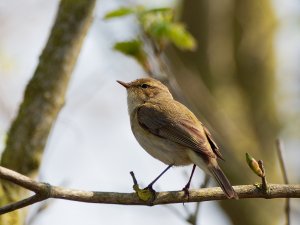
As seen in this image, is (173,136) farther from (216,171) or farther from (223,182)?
(223,182)

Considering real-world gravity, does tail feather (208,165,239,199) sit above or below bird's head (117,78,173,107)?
below

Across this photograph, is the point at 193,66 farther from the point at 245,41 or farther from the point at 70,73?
the point at 70,73

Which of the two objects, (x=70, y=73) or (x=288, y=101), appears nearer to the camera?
(x=70, y=73)

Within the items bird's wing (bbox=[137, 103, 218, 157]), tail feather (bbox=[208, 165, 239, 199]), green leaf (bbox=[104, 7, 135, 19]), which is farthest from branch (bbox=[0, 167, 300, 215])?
green leaf (bbox=[104, 7, 135, 19])

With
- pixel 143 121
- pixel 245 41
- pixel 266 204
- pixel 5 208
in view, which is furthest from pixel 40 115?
pixel 245 41

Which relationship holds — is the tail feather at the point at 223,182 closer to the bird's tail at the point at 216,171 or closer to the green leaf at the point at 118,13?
the bird's tail at the point at 216,171

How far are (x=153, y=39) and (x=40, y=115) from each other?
138cm

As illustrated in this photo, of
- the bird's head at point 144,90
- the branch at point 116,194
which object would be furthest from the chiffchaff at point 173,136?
the branch at point 116,194

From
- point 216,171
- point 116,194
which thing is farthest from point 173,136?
point 116,194

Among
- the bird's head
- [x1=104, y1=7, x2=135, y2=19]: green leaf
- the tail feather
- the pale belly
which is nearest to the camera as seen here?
the tail feather

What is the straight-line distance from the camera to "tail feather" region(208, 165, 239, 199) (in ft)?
12.5

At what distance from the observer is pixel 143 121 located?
5.17 m

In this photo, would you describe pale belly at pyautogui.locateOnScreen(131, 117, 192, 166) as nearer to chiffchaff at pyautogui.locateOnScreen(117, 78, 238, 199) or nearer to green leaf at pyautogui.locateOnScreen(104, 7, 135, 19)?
chiffchaff at pyautogui.locateOnScreen(117, 78, 238, 199)

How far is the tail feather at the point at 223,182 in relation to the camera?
380 cm
